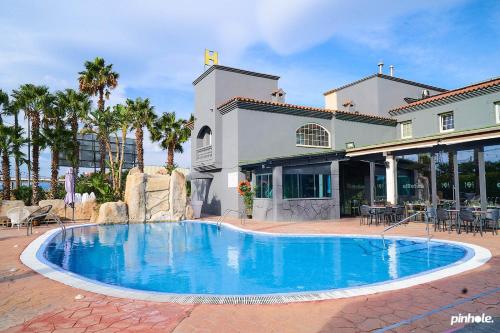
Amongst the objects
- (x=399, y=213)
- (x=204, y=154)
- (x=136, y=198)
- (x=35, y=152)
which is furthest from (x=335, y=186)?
(x=35, y=152)

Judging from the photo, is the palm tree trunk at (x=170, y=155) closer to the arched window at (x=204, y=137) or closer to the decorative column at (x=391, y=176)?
the arched window at (x=204, y=137)

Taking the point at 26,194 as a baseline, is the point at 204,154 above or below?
above

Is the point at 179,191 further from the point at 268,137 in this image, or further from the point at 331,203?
the point at 331,203

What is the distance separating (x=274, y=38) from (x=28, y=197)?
23234mm

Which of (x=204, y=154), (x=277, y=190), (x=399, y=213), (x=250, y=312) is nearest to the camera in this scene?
(x=250, y=312)

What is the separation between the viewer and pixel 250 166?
19859 mm

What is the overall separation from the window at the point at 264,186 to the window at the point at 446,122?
45.2 feet

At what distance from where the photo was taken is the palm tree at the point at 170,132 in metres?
30.2

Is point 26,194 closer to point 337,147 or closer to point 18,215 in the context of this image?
point 18,215

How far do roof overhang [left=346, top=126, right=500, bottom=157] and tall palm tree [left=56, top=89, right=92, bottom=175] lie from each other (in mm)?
21455

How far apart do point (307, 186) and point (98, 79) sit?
20676mm

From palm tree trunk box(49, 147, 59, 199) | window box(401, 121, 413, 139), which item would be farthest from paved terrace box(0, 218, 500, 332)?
palm tree trunk box(49, 147, 59, 199)

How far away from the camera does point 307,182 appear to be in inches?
729

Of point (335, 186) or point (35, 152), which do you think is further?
point (35, 152)
